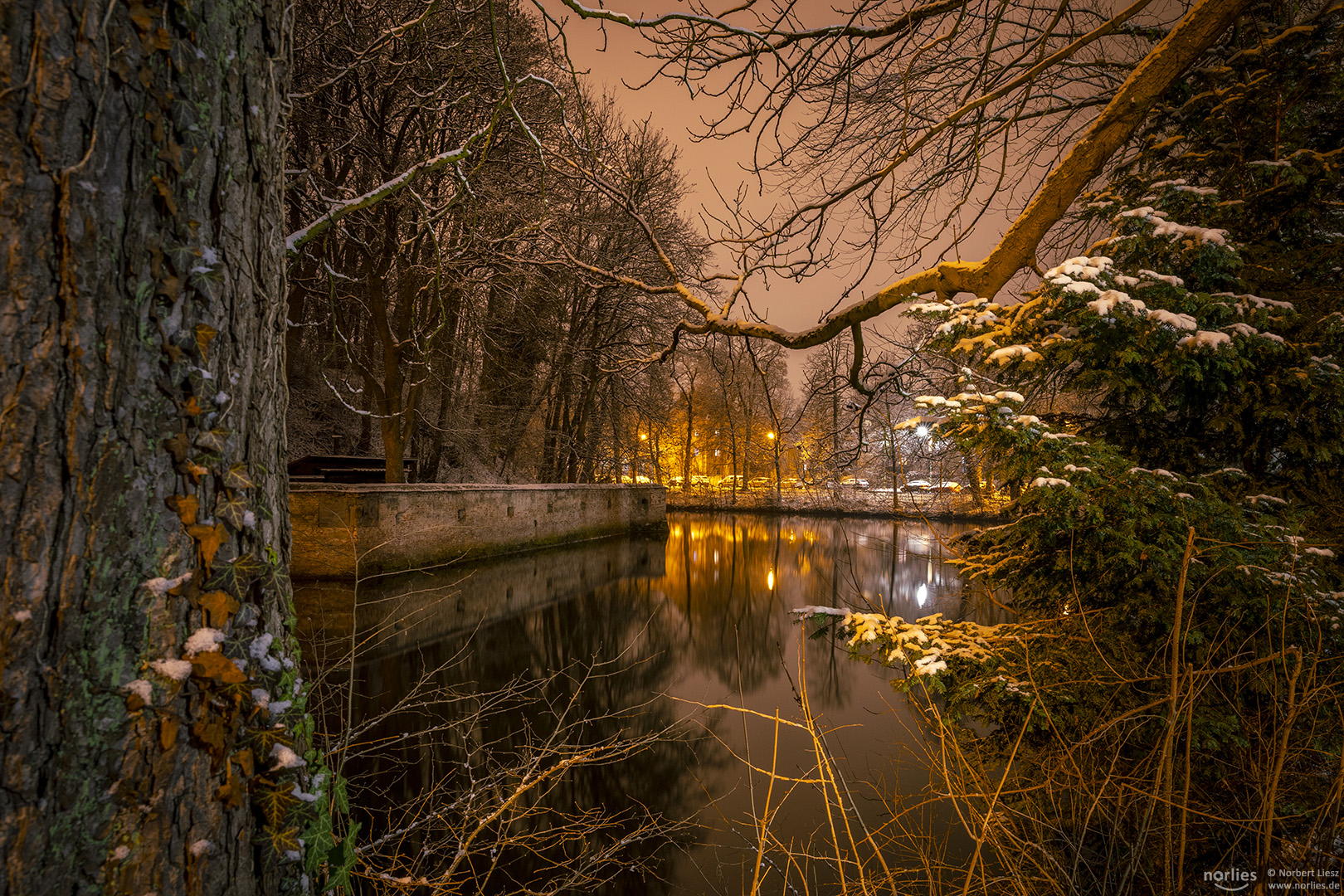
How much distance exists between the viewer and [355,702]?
5648 mm

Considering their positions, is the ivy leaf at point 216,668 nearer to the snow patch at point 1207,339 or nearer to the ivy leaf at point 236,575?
the ivy leaf at point 236,575

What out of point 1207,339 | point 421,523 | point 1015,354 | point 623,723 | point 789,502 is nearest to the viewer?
point 1207,339

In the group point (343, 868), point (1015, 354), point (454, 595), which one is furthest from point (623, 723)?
point (343, 868)

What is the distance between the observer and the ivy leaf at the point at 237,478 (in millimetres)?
973

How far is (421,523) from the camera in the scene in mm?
10633

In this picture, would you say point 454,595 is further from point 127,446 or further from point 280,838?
point 127,446

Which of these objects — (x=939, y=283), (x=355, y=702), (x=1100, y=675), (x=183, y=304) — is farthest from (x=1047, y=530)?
(x=355, y=702)

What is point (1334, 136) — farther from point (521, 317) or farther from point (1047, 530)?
point (521, 317)

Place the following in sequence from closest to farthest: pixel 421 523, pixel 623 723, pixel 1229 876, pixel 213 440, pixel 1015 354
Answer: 1. pixel 213 440
2. pixel 1229 876
3. pixel 1015 354
4. pixel 623 723
5. pixel 421 523

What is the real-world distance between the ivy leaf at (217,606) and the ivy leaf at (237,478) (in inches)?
7.4

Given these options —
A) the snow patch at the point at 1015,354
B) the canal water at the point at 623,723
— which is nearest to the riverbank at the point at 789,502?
the canal water at the point at 623,723

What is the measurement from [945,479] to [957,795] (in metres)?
3.02

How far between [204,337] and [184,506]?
29 cm

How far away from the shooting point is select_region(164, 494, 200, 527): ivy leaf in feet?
2.92
